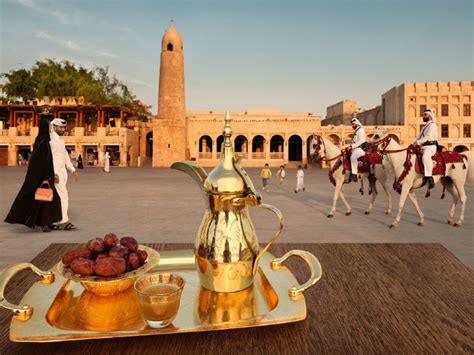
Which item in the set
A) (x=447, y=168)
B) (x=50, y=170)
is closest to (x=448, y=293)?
(x=50, y=170)

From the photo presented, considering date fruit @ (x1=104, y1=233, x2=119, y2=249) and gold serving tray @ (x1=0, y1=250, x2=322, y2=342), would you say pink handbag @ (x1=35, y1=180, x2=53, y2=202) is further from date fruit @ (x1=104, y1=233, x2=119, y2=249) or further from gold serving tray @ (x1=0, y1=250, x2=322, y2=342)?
date fruit @ (x1=104, y1=233, x2=119, y2=249)

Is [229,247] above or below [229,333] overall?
above

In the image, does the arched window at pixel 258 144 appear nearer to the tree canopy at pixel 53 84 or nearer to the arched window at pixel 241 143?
the arched window at pixel 241 143

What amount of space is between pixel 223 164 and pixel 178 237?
424 cm

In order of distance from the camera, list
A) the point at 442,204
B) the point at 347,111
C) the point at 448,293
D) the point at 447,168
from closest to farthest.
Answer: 1. the point at 448,293
2. the point at 447,168
3. the point at 442,204
4. the point at 347,111

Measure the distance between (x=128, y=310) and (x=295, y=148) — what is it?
38.7 metres

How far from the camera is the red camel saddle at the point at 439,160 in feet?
20.5

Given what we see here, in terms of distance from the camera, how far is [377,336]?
1.08m

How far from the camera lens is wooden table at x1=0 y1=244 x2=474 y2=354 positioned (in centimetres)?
100

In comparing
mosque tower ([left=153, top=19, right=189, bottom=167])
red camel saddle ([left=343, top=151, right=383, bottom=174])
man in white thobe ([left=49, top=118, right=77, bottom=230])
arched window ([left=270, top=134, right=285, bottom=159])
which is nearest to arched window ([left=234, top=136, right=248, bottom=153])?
arched window ([left=270, top=134, right=285, bottom=159])

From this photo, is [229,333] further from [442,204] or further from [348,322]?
[442,204]

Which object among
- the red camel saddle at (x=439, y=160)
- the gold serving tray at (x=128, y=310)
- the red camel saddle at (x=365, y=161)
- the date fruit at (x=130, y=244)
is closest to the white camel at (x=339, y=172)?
the red camel saddle at (x=365, y=161)

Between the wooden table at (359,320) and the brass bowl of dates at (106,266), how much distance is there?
197 mm

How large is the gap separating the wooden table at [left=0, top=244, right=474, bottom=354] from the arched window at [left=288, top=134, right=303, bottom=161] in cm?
3719
